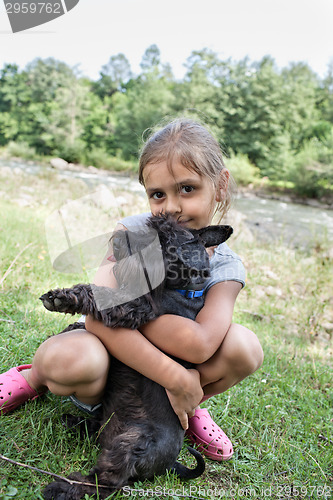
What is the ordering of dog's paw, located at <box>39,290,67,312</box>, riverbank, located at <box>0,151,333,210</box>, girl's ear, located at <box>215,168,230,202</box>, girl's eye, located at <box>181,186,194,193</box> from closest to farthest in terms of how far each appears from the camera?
dog's paw, located at <box>39,290,67,312</box> → girl's eye, located at <box>181,186,194,193</box> → girl's ear, located at <box>215,168,230,202</box> → riverbank, located at <box>0,151,333,210</box>

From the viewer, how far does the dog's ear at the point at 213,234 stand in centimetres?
169

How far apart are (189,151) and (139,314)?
99 centimetres

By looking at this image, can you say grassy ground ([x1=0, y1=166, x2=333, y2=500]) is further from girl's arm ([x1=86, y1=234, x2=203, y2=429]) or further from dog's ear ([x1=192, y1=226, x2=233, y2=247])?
dog's ear ([x1=192, y1=226, x2=233, y2=247])

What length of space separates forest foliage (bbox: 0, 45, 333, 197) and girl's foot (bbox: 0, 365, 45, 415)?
2309 cm

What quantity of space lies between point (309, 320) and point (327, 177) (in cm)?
2092

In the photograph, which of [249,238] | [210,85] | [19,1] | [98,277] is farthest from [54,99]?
[98,277]

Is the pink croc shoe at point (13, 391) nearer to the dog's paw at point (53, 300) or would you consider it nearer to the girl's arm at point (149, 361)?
the girl's arm at point (149, 361)

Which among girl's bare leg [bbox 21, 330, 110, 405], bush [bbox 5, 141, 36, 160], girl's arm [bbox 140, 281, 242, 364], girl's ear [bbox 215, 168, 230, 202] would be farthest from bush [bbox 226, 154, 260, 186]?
girl's bare leg [bbox 21, 330, 110, 405]

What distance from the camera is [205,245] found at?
1710 millimetres

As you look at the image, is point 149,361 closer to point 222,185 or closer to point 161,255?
point 161,255

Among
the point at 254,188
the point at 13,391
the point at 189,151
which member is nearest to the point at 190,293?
the point at 189,151

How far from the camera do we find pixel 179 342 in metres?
1.62

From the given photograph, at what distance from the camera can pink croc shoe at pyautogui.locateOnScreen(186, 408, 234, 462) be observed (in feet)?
6.36

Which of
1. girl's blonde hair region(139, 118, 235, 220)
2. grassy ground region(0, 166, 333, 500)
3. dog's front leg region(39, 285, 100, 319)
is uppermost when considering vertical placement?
girl's blonde hair region(139, 118, 235, 220)
